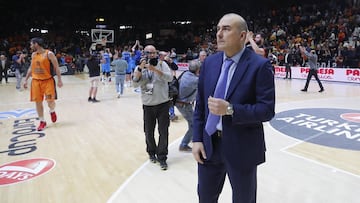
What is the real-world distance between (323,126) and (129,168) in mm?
3862

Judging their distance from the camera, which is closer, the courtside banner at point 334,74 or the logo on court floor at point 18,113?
the logo on court floor at point 18,113

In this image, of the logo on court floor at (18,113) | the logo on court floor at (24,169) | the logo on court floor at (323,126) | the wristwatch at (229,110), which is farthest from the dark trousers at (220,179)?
the logo on court floor at (18,113)

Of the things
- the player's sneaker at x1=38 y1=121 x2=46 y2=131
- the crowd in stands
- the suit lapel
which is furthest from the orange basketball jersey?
the crowd in stands

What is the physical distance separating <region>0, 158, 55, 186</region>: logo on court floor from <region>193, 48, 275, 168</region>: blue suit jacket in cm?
283

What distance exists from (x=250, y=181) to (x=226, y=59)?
77 centimetres

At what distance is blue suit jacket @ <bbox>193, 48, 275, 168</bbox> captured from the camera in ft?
5.52

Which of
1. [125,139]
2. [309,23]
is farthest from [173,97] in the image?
[309,23]

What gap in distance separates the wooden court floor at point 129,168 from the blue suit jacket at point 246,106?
1.39 metres

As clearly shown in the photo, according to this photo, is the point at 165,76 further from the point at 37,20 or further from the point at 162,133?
the point at 37,20

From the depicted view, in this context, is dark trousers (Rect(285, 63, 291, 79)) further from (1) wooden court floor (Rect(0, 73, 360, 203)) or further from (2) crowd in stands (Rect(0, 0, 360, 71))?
(1) wooden court floor (Rect(0, 73, 360, 203))

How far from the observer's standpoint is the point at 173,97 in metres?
4.53

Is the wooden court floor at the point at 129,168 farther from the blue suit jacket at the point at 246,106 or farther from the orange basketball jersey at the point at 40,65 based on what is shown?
the blue suit jacket at the point at 246,106

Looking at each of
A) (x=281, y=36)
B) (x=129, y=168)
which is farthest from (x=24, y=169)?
(x=281, y=36)

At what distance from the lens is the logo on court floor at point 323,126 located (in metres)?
4.88
